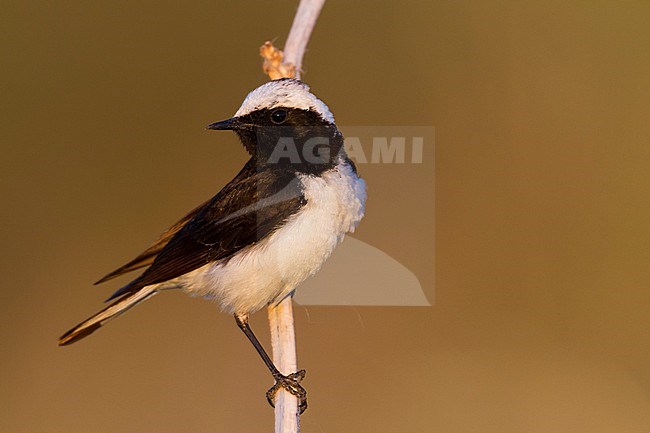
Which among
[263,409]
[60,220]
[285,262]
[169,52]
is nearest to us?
[285,262]

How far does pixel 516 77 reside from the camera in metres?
6.94

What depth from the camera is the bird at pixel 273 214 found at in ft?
12.2

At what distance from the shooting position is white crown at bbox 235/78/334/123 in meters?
3.79

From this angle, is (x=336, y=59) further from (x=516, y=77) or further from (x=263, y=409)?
(x=263, y=409)

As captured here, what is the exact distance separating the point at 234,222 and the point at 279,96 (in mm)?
677

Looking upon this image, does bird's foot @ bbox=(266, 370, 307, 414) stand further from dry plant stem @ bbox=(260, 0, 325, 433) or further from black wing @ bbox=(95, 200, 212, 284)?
black wing @ bbox=(95, 200, 212, 284)

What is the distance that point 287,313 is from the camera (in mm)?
3975

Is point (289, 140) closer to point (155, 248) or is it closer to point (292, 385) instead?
point (155, 248)

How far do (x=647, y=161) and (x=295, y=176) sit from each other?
4.16 meters

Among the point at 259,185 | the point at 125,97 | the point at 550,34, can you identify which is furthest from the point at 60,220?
the point at 550,34

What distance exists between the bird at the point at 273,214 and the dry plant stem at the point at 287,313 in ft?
0.27

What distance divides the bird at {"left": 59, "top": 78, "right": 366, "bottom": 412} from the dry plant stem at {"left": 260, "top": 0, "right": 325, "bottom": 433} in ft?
0.27

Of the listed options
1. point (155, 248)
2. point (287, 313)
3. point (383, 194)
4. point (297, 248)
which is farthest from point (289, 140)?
point (383, 194)

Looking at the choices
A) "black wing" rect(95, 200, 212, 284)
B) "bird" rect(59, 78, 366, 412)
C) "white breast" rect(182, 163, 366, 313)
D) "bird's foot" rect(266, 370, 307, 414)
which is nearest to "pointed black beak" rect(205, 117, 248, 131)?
"bird" rect(59, 78, 366, 412)
